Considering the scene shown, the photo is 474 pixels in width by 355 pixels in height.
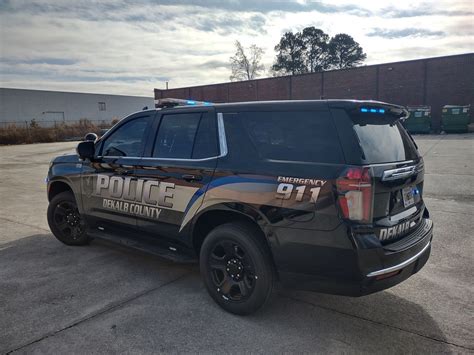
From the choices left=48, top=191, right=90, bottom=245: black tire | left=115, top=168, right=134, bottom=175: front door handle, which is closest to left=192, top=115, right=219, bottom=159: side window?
left=115, top=168, right=134, bottom=175: front door handle

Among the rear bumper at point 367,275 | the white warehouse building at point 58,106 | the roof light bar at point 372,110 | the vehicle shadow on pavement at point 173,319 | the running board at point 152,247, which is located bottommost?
the vehicle shadow on pavement at point 173,319

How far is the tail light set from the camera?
2582 mm

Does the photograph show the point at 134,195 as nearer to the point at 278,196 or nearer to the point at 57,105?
the point at 278,196

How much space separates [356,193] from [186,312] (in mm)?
1871

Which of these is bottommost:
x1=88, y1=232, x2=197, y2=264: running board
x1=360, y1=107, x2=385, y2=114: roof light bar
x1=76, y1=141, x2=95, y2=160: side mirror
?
x1=88, y1=232, x2=197, y2=264: running board

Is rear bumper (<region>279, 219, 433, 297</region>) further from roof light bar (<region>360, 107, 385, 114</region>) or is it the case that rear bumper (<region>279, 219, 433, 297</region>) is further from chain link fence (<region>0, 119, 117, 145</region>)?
chain link fence (<region>0, 119, 117, 145</region>)

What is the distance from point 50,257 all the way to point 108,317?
1.99 m

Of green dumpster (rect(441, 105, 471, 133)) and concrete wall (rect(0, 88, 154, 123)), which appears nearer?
green dumpster (rect(441, 105, 471, 133))

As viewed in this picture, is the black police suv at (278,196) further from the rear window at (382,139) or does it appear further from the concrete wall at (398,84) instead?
the concrete wall at (398,84)

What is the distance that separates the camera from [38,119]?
52.6 meters

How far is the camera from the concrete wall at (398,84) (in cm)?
2972

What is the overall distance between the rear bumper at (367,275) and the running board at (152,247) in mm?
1172

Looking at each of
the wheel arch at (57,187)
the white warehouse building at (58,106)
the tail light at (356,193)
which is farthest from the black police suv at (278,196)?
the white warehouse building at (58,106)

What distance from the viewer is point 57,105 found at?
55.0 metres
